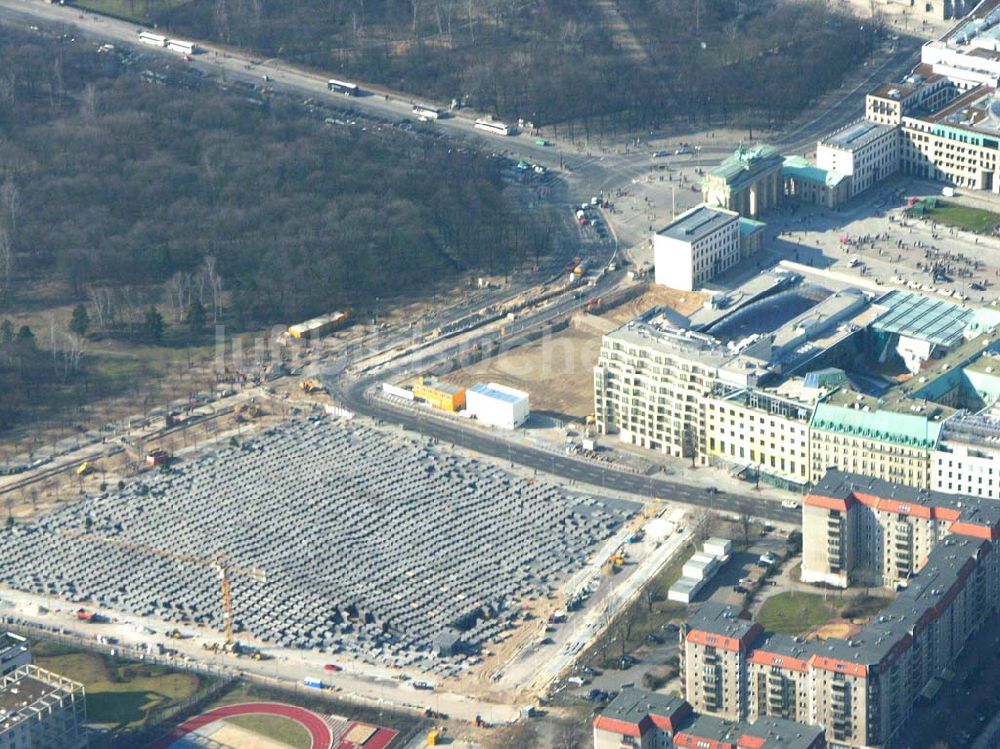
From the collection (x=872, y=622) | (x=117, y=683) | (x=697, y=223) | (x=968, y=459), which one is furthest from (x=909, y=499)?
(x=697, y=223)

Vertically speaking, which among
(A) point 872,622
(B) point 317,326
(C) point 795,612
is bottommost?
(C) point 795,612

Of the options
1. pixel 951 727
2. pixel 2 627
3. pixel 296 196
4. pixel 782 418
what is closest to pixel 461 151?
pixel 296 196

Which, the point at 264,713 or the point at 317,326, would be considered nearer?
the point at 264,713

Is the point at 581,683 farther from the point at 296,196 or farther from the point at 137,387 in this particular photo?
the point at 296,196

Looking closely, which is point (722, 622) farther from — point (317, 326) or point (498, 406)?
point (317, 326)

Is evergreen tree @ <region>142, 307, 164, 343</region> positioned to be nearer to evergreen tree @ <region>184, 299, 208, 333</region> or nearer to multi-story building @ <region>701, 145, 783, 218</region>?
evergreen tree @ <region>184, 299, 208, 333</region>
